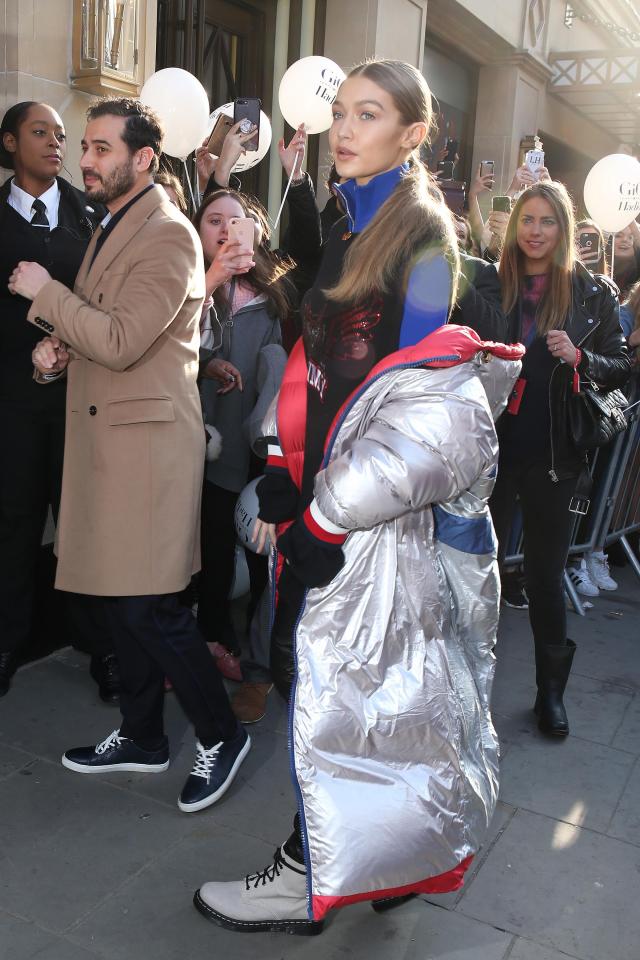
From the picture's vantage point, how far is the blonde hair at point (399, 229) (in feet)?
6.62

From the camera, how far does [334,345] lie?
2133 millimetres

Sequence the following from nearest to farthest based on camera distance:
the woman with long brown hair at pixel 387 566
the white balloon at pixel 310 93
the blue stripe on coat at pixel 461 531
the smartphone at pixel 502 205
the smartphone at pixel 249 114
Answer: the woman with long brown hair at pixel 387 566 → the blue stripe on coat at pixel 461 531 → the smartphone at pixel 249 114 → the white balloon at pixel 310 93 → the smartphone at pixel 502 205

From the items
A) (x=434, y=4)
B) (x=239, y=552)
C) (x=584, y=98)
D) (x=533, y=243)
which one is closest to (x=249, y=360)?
(x=239, y=552)

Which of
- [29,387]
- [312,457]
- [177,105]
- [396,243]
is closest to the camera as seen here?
[396,243]

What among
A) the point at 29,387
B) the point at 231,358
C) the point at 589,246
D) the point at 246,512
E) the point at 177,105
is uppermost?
the point at 177,105

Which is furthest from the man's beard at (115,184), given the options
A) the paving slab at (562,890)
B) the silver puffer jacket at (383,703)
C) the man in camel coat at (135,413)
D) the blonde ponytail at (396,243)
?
the paving slab at (562,890)

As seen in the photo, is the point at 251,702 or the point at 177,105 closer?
the point at 251,702

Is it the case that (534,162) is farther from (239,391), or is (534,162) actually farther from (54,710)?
(54,710)

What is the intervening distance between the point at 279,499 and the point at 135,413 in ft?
2.19

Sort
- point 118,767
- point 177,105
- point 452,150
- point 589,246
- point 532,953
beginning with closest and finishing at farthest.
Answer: point 532,953, point 118,767, point 177,105, point 589,246, point 452,150

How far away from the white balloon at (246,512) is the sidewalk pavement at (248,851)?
2.21 ft

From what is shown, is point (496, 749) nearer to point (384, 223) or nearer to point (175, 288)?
point (384, 223)

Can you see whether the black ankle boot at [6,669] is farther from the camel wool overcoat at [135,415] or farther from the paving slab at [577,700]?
the paving slab at [577,700]

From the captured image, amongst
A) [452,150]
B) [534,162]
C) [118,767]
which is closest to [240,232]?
[118,767]
